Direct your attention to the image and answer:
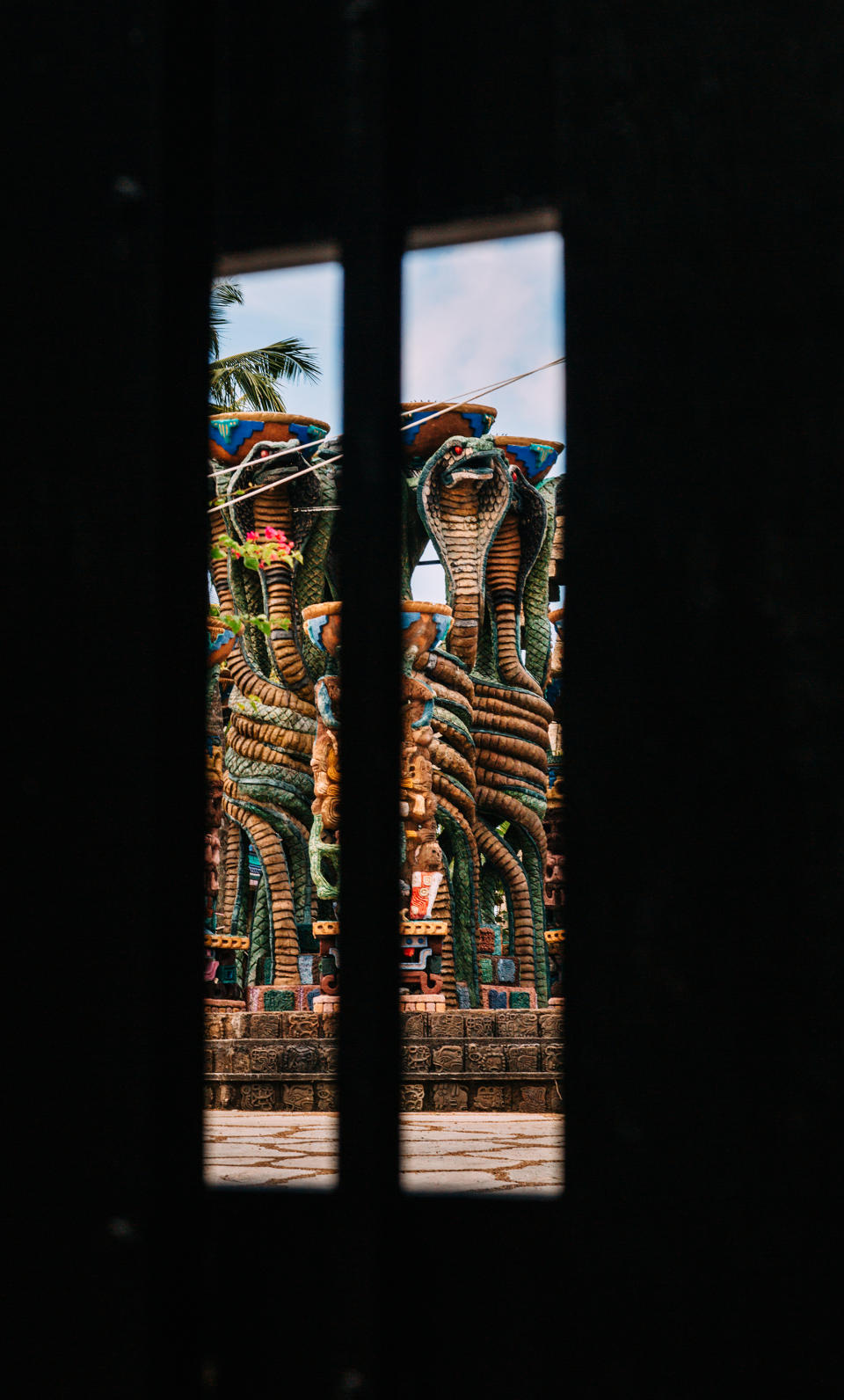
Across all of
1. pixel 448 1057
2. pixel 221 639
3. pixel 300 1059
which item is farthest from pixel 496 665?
pixel 300 1059

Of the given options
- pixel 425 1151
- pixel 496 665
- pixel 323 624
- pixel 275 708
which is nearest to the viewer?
pixel 425 1151

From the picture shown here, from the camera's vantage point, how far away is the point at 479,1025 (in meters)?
8.48

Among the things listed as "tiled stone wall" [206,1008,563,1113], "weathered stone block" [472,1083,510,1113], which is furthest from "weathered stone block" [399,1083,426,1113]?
"weathered stone block" [472,1083,510,1113]

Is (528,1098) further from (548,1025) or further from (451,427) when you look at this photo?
(451,427)

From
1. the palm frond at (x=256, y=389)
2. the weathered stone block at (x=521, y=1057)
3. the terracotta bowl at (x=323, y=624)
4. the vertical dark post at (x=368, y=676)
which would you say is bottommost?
the weathered stone block at (x=521, y=1057)

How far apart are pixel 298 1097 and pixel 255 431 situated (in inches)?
237

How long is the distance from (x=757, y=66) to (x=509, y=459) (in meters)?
11.3

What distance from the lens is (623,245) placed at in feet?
4.12

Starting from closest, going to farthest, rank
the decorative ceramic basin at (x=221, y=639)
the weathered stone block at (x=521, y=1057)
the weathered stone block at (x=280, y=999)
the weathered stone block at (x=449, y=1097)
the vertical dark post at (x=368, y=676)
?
the vertical dark post at (x=368, y=676)
the weathered stone block at (x=449, y=1097)
the decorative ceramic basin at (x=221, y=639)
the weathered stone block at (x=521, y=1057)
the weathered stone block at (x=280, y=999)

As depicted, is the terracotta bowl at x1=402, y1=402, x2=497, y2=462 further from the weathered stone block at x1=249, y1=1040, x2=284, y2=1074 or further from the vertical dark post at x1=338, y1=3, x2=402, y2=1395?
the vertical dark post at x1=338, y1=3, x2=402, y2=1395

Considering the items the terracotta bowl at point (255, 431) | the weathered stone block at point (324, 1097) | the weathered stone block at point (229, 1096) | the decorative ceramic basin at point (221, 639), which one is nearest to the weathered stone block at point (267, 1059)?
the weathered stone block at point (229, 1096)

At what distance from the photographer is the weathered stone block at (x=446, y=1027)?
8227 millimetres

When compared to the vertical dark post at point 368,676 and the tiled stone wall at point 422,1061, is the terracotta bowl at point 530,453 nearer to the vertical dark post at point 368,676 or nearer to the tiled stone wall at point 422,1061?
the tiled stone wall at point 422,1061

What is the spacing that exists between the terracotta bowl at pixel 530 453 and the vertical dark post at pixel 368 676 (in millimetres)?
10976
